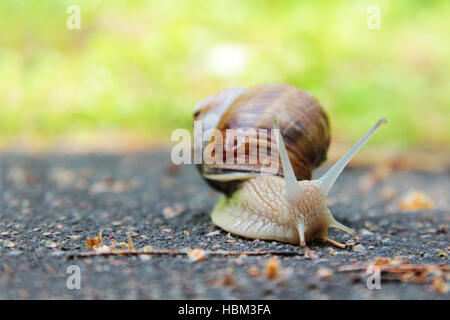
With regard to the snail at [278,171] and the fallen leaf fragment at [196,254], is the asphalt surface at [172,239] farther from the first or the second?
the snail at [278,171]

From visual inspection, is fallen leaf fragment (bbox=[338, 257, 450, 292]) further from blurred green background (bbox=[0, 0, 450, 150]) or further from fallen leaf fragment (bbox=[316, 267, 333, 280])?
blurred green background (bbox=[0, 0, 450, 150])

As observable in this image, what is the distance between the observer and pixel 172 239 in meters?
3.24

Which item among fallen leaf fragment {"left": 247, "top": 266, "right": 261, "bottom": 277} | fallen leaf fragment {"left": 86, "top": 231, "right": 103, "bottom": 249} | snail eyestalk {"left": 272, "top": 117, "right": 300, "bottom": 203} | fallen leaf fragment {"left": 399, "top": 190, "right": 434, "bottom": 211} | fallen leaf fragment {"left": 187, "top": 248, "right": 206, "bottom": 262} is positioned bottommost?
fallen leaf fragment {"left": 399, "top": 190, "right": 434, "bottom": 211}

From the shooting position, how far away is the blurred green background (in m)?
9.19

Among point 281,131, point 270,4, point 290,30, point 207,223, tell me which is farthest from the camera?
point 270,4

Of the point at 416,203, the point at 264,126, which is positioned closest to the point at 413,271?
the point at 264,126

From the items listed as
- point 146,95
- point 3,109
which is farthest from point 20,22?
point 146,95

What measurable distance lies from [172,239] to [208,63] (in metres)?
6.98

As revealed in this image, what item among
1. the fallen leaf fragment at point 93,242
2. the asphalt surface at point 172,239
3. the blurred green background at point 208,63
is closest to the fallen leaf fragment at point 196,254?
the asphalt surface at point 172,239

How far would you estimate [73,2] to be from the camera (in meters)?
10.6

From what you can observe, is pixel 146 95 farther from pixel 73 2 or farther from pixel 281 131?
pixel 281 131

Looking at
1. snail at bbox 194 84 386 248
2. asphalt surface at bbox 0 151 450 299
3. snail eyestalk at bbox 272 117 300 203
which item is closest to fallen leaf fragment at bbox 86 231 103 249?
asphalt surface at bbox 0 151 450 299

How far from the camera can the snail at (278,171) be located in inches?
128

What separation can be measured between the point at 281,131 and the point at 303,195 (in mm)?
500
